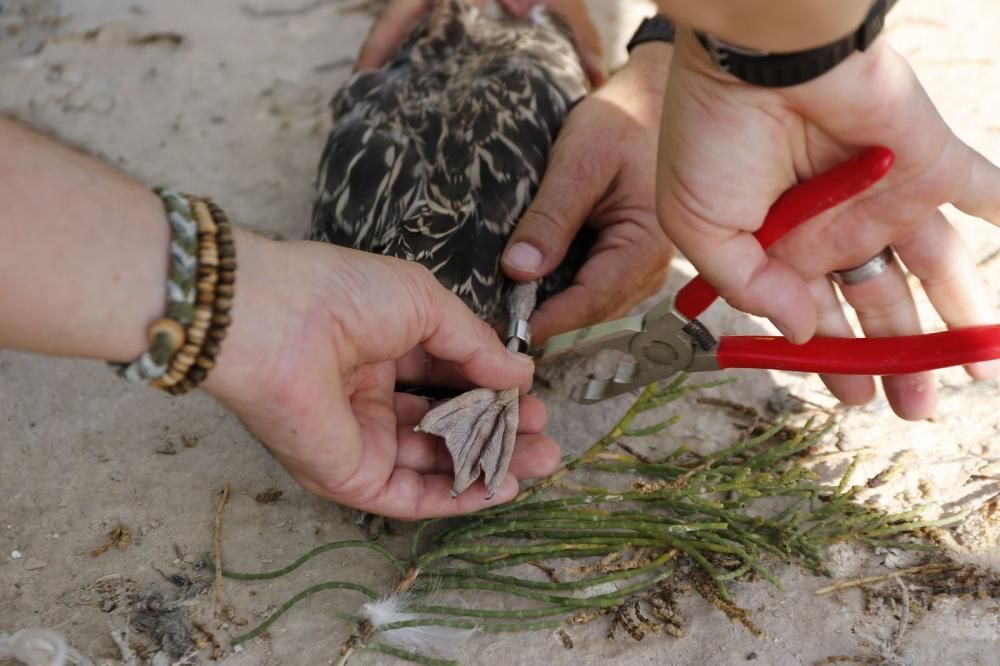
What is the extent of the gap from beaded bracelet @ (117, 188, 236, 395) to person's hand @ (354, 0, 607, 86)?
2114 millimetres

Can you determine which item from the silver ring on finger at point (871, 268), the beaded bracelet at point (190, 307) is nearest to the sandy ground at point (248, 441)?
the silver ring on finger at point (871, 268)

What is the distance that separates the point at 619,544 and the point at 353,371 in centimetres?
69

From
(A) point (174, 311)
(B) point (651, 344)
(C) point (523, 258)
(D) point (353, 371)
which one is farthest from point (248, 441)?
(B) point (651, 344)

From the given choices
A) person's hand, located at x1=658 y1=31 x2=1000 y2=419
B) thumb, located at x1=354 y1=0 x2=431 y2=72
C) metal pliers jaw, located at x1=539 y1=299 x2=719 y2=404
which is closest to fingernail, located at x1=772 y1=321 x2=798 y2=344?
person's hand, located at x1=658 y1=31 x2=1000 y2=419

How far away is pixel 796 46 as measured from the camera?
1665mm

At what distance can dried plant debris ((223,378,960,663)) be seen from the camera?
2.02 m

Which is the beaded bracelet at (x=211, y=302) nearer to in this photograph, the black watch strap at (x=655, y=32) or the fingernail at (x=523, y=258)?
the fingernail at (x=523, y=258)

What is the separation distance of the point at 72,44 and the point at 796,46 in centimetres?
334

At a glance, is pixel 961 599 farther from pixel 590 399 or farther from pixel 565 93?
pixel 565 93

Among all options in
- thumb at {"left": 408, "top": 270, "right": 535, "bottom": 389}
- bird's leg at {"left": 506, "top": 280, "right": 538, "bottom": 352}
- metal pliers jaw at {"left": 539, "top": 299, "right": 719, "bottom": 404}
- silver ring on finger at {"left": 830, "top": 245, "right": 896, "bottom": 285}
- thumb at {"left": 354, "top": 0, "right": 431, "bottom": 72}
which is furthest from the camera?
thumb at {"left": 354, "top": 0, "right": 431, "bottom": 72}

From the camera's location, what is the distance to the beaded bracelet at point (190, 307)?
63.8 inches

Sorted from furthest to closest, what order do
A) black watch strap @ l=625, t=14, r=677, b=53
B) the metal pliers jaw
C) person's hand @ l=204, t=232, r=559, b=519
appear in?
black watch strap @ l=625, t=14, r=677, b=53 < the metal pliers jaw < person's hand @ l=204, t=232, r=559, b=519

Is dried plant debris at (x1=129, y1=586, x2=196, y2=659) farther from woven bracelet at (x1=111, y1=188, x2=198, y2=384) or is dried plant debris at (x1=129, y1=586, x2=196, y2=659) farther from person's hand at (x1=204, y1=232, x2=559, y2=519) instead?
woven bracelet at (x1=111, y1=188, x2=198, y2=384)

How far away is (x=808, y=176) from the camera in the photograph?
2053 mm
